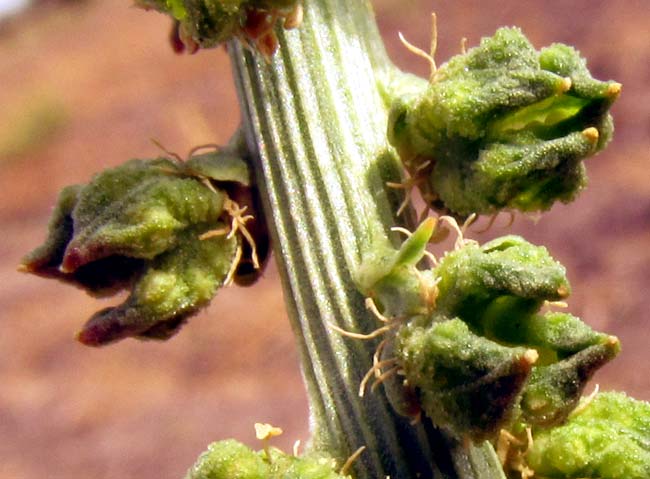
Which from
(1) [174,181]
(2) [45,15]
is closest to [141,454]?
(1) [174,181]

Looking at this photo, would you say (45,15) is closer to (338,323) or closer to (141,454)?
(141,454)

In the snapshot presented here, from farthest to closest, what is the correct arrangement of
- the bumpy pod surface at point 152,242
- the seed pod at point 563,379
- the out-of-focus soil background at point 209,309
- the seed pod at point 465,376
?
the out-of-focus soil background at point 209,309 < the bumpy pod surface at point 152,242 < the seed pod at point 563,379 < the seed pod at point 465,376

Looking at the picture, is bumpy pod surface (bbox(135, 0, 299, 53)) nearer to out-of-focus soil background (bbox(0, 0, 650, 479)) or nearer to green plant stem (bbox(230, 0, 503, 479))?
green plant stem (bbox(230, 0, 503, 479))

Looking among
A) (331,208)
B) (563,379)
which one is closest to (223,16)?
(331,208)

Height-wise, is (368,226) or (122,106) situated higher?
(122,106)

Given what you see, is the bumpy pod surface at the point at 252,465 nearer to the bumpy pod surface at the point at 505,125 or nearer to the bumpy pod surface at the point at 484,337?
the bumpy pod surface at the point at 484,337

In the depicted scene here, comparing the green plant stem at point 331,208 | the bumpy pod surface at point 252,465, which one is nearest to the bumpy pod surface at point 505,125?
the green plant stem at point 331,208
